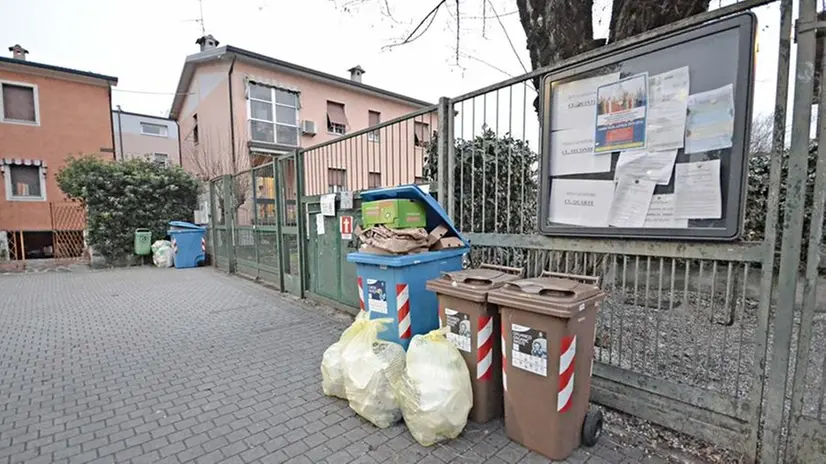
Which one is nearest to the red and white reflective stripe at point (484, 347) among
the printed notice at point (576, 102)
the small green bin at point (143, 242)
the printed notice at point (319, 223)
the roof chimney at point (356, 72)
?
the printed notice at point (576, 102)

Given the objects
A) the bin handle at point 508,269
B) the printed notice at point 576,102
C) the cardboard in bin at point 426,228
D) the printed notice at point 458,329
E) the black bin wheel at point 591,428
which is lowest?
the black bin wheel at point 591,428

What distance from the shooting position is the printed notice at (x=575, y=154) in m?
2.53

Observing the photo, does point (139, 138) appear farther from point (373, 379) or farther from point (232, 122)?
point (373, 379)

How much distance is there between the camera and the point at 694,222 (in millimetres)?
2123

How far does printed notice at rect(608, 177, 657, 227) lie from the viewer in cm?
230

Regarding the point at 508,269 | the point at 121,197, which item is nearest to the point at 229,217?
the point at 121,197

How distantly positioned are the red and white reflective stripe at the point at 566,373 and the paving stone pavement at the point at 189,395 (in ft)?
1.26

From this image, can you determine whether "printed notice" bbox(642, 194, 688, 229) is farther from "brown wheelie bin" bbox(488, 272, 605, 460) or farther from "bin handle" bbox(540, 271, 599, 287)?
"brown wheelie bin" bbox(488, 272, 605, 460)

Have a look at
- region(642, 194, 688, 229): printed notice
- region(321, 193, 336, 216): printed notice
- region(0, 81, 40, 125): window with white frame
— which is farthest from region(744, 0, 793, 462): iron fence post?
region(0, 81, 40, 125): window with white frame

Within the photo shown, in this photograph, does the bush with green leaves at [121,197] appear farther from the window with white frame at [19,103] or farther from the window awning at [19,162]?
the window with white frame at [19,103]

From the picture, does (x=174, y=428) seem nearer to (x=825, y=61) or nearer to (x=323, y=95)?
(x=825, y=61)

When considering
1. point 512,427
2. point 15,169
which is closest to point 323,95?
point 15,169

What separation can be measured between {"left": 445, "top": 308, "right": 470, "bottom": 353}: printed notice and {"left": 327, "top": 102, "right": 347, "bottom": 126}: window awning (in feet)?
52.4

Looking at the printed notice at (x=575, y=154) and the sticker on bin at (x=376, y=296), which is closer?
the printed notice at (x=575, y=154)
